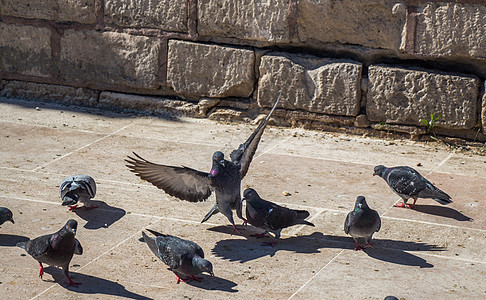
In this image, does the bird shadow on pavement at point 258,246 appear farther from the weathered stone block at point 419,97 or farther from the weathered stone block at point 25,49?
the weathered stone block at point 25,49

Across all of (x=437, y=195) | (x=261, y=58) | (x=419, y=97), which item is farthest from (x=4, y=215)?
(x=419, y=97)

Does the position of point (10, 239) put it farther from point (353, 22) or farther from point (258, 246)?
point (353, 22)

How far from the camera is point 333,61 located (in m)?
7.85

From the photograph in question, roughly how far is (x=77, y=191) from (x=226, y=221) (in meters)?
1.15

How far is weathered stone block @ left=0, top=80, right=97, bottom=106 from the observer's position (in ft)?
29.1

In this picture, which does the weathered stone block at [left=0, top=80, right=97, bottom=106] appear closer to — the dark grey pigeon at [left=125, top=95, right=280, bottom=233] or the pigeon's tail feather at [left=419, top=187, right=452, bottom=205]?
the dark grey pigeon at [left=125, top=95, right=280, bottom=233]

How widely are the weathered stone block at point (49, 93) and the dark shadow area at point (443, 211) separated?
14.2ft

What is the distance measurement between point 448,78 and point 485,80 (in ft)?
1.16

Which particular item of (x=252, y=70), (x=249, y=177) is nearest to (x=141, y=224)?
(x=249, y=177)

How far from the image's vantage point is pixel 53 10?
8656 mm

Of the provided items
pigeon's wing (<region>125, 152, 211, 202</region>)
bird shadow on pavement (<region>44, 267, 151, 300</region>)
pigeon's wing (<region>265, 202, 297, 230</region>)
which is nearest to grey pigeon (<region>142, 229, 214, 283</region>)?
bird shadow on pavement (<region>44, 267, 151, 300</region>)

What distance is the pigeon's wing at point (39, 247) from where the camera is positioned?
4.55 meters

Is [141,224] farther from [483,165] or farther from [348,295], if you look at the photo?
[483,165]

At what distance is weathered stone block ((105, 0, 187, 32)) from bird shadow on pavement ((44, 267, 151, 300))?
411 cm
